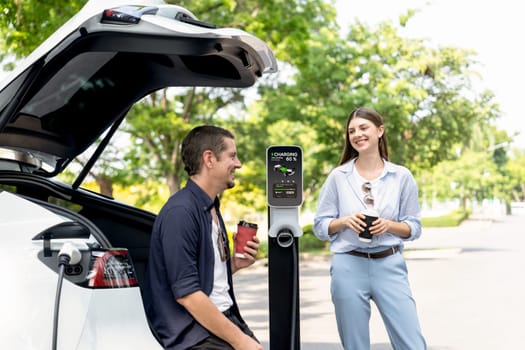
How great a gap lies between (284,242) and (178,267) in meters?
1.20

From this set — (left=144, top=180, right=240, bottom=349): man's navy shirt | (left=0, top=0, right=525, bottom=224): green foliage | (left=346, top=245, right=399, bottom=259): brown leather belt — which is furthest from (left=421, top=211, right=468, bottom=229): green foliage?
(left=144, top=180, right=240, bottom=349): man's navy shirt

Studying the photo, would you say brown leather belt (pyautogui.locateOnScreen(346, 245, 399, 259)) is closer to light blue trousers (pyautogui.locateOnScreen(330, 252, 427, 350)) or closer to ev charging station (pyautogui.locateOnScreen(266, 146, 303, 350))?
light blue trousers (pyautogui.locateOnScreen(330, 252, 427, 350))

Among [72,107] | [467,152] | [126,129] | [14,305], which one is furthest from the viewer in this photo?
[467,152]

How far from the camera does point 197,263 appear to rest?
9.72 feet

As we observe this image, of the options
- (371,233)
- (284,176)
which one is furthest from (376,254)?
(284,176)

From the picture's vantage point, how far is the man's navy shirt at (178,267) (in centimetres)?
285

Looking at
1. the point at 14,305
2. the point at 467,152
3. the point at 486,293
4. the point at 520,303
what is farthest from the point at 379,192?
the point at 467,152

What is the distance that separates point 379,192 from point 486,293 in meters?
9.73

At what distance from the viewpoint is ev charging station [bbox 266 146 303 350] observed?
12.9 ft

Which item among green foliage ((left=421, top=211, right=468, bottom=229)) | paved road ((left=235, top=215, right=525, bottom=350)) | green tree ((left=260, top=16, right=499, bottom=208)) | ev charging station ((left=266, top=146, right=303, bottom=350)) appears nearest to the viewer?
ev charging station ((left=266, top=146, right=303, bottom=350))

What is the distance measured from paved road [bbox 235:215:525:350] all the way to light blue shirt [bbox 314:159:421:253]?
13.6 feet

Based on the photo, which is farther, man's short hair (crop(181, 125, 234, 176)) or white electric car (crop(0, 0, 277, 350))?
man's short hair (crop(181, 125, 234, 176))

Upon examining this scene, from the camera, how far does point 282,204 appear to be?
4.02 m

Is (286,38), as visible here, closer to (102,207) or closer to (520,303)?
(520,303)
